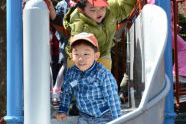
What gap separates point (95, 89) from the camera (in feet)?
7.73

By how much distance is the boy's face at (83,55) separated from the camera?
91.4 inches

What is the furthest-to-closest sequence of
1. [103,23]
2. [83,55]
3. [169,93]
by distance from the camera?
[103,23] < [169,93] < [83,55]

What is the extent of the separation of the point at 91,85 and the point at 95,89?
4cm

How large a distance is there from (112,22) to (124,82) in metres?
0.80

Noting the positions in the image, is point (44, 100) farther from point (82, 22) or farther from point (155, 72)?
point (82, 22)

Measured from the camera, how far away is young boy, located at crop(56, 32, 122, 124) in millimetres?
2316

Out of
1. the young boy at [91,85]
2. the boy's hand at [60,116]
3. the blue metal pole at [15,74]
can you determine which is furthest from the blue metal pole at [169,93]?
the blue metal pole at [15,74]

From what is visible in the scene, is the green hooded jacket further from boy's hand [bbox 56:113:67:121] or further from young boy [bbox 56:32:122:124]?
boy's hand [bbox 56:113:67:121]

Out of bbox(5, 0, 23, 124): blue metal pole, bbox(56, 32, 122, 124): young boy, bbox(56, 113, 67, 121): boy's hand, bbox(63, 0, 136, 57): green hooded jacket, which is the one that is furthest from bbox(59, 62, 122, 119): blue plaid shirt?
bbox(63, 0, 136, 57): green hooded jacket

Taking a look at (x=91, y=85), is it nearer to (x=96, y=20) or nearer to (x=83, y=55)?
(x=83, y=55)

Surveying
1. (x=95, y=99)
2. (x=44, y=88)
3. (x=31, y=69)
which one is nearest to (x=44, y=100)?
(x=44, y=88)

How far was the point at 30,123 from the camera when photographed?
1936 millimetres

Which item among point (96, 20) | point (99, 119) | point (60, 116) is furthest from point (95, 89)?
point (96, 20)

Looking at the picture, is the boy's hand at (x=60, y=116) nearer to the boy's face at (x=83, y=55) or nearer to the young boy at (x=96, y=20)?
the boy's face at (x=83, y=55)
